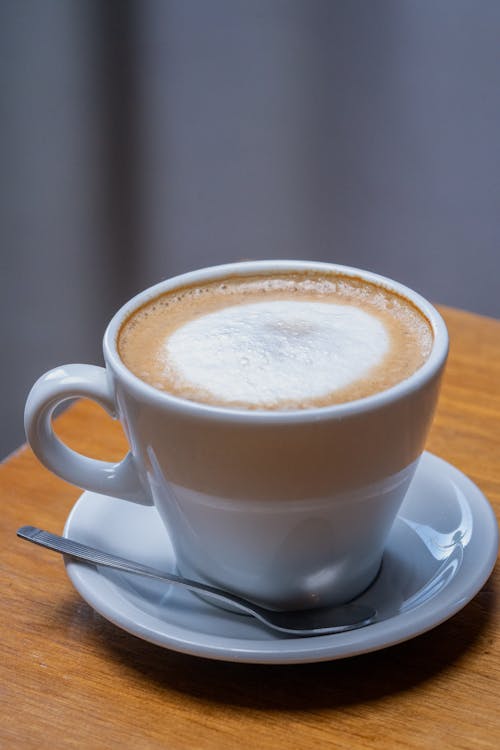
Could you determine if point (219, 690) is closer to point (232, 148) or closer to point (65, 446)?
point (65, 446)

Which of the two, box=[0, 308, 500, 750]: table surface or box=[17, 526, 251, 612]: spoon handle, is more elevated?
box=[17, 526, 251, 612]: spoon handle

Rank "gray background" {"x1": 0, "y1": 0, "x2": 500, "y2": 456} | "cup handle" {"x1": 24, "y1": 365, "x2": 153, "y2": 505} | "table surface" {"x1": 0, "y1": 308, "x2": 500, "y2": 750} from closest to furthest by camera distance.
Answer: "table surface" {"x1": 0, "y1": 308, "x2": 500, "y2": 750}
"cup handle" {"x1": 24, "y1": 365, "x2": 153, "y2": 505}
"gray background" {"x1": 0, "y1": 0, "x2": 500, "y2": 456}

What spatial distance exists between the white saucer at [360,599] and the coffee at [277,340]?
0.45 ft

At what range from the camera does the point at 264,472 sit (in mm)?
580

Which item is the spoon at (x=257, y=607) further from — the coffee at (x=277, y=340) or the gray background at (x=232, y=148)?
the gray background at (x=232, y=148)

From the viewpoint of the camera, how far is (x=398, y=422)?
1.96ft

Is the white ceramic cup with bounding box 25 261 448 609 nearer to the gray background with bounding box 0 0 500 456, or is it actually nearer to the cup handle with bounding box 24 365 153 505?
the cup handle with bounding box 24 365 153 505

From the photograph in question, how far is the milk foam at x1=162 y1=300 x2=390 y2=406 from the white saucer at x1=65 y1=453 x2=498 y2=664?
0.48 ft

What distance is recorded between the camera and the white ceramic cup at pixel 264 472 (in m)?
0.57

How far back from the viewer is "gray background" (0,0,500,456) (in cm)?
210

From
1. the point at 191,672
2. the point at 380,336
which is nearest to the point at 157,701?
the point at 191,672

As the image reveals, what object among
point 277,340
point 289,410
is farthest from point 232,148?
point 289,410

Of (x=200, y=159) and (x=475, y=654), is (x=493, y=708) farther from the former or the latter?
(x=200, y=159)

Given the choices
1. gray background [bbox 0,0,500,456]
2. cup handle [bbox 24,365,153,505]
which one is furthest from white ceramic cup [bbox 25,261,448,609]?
gray background [bbox 0,0,500,456]
